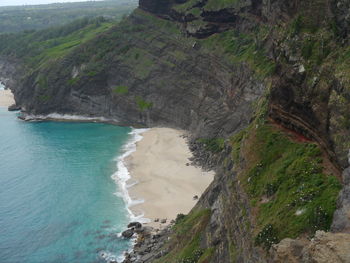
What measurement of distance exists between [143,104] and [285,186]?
8077 centimetres

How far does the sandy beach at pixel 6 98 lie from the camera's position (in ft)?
466

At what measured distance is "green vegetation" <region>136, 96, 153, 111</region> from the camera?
106438 mm

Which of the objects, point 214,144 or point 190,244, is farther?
point 214,144

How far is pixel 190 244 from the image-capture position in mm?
37750

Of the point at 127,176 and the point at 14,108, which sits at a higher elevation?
the point at 14,108

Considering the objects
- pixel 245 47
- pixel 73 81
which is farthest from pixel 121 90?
pixel 245 47

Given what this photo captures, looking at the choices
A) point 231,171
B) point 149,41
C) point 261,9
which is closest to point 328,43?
point 231,171

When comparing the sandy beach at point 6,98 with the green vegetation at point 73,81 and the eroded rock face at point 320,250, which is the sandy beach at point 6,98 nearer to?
the green vegetation at point 73,81

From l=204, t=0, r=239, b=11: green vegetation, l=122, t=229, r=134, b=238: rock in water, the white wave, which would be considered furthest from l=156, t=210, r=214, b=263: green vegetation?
l=204, t=0, r=239, b=11: green vegetation

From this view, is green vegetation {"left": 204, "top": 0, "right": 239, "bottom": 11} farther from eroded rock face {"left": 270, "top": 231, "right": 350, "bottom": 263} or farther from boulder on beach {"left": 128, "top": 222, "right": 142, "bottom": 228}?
eroded rock face {"left": 270, "top": 231, "right": 350, "bottom": 263}

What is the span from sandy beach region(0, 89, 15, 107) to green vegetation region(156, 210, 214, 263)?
116 m

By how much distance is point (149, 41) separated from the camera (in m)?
116

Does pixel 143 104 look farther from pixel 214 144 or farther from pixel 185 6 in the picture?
pixel 214 144

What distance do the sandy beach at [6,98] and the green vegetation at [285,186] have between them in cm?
12359
